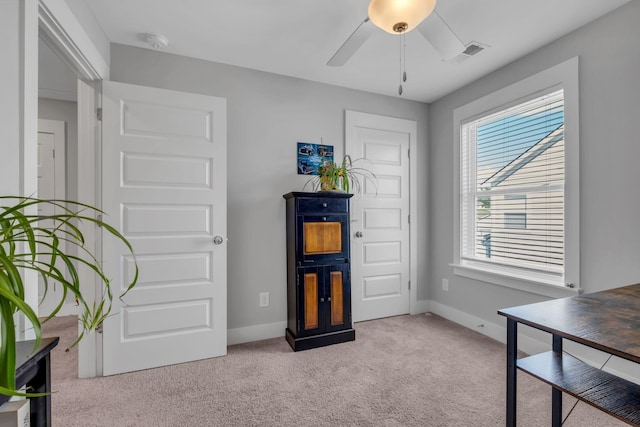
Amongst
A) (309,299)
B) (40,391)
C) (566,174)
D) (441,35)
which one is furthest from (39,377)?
(566,174)

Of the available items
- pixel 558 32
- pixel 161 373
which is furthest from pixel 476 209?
pixel 161 373

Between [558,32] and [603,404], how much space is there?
2.40 m

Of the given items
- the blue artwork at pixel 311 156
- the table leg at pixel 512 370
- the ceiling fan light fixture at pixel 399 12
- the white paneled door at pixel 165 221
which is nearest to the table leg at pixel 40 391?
the white paneled door at pixel 165 221

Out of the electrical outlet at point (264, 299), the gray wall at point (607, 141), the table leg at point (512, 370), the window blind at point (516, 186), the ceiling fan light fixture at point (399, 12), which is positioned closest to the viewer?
the table leg at point (512, 370)

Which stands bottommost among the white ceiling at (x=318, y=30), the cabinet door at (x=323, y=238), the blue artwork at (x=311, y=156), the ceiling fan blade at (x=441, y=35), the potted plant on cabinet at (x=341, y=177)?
the cabinet door at (x=323, y=238)

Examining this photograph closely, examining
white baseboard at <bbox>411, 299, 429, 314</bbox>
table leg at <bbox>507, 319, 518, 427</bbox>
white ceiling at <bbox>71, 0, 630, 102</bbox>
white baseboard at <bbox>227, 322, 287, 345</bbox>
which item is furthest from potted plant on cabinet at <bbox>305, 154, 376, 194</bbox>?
table leg at <bbox>507, 319, 518, 427</bbox>

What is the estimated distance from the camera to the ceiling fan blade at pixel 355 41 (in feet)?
5.67

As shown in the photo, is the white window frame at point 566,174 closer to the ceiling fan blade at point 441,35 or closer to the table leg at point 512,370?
the ceiling fan blade at point 441,35

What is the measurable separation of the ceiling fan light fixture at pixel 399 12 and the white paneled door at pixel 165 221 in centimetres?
146

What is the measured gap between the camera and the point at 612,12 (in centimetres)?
199

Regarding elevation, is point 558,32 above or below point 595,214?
above

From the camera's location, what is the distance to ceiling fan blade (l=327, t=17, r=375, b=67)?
1.73 meters

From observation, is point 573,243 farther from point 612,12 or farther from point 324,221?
point 324,221

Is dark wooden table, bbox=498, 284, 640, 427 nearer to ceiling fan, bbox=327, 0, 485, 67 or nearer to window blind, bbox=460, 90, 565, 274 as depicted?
window blind, bbox=460, 90, 565, 274
